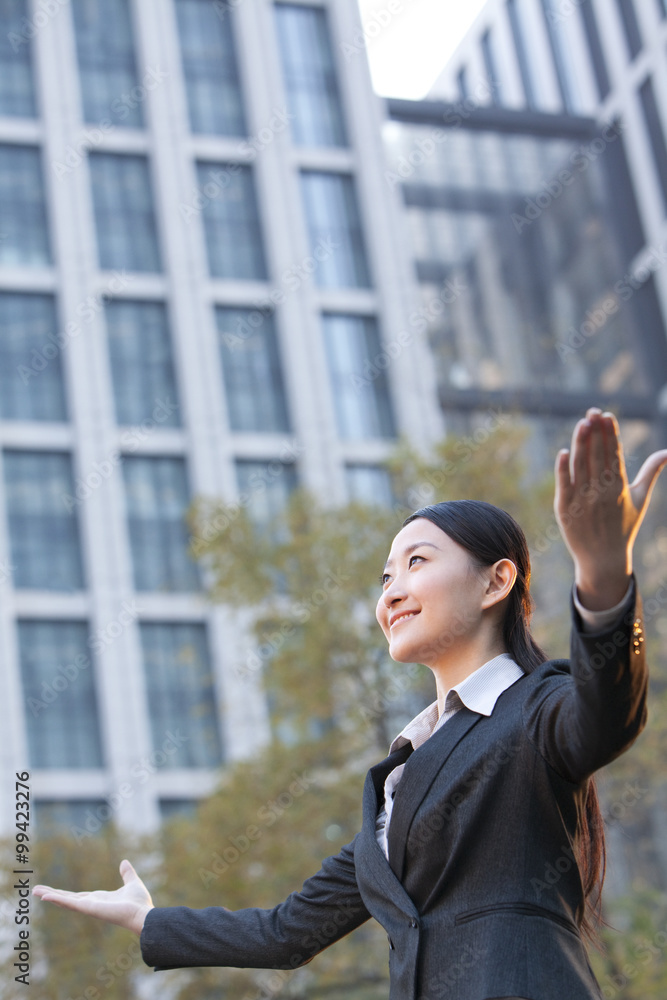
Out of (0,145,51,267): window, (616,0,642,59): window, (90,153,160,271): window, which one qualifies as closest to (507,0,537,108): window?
(616,0,642,59): window

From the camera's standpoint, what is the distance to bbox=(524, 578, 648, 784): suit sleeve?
2.23 m

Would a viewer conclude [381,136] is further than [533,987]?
Yes

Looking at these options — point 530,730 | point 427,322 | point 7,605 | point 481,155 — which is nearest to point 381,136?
point 481,155

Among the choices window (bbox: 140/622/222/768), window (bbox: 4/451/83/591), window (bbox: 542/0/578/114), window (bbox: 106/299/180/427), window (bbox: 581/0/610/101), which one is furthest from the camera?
window (bbox: 542/0/578/114)

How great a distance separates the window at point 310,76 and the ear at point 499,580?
35.6 meters

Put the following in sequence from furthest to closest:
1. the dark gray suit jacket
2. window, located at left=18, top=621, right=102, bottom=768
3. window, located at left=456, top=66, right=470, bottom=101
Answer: window, located at left=456, top=66, right=470, bottom=101
window, located at left=18, top=621, right=102, bottom=768
the dark gray suit jacket

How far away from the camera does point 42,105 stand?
35.1 m

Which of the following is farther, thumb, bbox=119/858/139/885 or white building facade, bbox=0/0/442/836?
white building facade, bbox=0/0/442/836

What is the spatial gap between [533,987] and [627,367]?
35.6 metres

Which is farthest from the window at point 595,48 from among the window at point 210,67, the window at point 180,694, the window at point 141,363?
the window at point 180,694

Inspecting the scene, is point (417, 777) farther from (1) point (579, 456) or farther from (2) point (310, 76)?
(2) point (310, 76)

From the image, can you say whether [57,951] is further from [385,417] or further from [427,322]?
[427,322]

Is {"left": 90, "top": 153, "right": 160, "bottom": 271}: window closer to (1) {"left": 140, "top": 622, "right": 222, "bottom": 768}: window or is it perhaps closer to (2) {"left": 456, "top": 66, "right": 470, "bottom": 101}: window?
(1) {"left": 140, "top": 622, "right": 222, "bottom": 768}: window

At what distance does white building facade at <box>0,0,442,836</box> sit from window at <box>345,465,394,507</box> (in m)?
0.08
